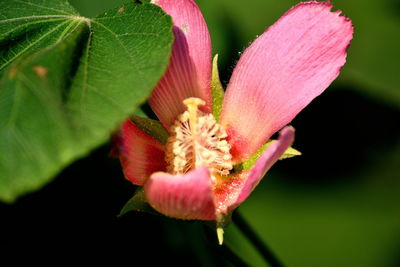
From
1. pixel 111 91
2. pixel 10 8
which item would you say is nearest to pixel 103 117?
pixel 111 91

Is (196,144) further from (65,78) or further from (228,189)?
(65,78)

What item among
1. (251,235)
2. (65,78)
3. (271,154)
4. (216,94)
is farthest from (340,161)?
(65,78)

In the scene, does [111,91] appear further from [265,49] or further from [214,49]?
[214,49]

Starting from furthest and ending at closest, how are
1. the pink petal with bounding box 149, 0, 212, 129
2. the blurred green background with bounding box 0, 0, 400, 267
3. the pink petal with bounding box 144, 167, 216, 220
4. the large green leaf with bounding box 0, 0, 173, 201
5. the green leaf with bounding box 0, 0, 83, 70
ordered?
the blurred green background with bounding box 0, 0, 400, 267 < the pink petal with bounding box 149, 0, 212, 129 < the green leaf with bounding box 0, 0, 83, 70 < the pink petal with bounding box 144, 167, 216, 220 < the large green leaf with bounding box 0, 0, 173, 201

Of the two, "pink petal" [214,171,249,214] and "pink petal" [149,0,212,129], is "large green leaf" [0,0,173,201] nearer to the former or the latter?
"pink petal" [149,0,212,129]


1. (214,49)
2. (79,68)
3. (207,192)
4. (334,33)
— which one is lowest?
(214,49)

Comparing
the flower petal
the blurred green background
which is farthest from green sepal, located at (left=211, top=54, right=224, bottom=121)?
the blurred green background
